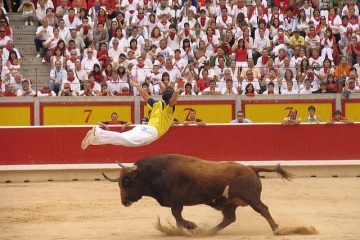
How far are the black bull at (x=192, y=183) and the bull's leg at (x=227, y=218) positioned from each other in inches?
6.7

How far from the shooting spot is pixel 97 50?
2067cm

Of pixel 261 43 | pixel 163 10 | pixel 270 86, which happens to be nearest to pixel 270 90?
pixel 270 86

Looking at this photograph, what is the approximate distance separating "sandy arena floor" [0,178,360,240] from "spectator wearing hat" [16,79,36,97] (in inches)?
101

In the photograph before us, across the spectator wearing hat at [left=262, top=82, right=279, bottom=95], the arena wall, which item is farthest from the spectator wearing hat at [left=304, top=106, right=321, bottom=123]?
the spectator wearing hat at [left=262, top=82, right=279, bottom=95]

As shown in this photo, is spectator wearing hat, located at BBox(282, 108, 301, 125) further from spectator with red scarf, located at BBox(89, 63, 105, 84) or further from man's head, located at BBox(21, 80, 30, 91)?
man's head, located at BBox(21, 80, 30, 91)

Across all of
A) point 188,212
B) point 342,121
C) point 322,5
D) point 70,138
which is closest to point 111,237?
point 188,212

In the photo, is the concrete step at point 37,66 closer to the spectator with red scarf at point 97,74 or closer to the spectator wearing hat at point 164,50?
the spectator with red scarf at point 97,74

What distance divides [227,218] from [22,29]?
1107cm

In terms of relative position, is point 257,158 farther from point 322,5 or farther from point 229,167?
point 229,167

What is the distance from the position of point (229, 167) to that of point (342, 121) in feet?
25.6

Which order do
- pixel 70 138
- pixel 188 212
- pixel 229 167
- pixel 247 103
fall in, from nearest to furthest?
pixel 229 167 < pixel 188 212 < pixel 70 138 < pixel 247 103

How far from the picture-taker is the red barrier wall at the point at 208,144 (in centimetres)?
1845

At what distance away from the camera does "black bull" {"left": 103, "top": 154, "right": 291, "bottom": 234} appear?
11414 millimetres

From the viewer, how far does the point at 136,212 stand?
14.1 m
